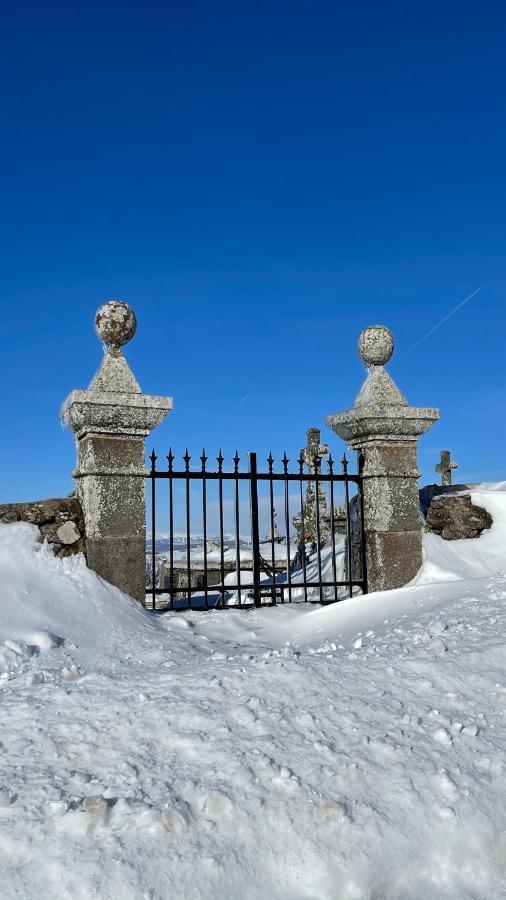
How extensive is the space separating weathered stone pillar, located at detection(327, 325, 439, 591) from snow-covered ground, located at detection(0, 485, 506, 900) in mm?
3025

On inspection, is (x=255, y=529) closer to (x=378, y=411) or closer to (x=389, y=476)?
(x=389, y=476)

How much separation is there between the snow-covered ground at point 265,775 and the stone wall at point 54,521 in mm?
1795

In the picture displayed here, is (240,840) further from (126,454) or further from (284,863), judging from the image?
(126,454)

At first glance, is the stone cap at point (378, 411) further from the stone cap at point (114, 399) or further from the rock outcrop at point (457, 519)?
the stone cap at point (114, 399)

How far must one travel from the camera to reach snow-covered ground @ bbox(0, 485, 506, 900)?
245 cm

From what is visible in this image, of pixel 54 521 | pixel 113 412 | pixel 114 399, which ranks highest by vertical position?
pixel 114 399

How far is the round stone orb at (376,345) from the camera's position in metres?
8.11

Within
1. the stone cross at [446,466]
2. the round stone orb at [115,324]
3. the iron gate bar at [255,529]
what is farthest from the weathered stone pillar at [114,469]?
the stone cross at [446,466]

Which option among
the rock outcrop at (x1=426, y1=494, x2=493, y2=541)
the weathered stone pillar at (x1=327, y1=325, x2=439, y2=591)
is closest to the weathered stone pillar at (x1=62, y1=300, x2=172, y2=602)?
the weathered stone pillar at (x1=327, y1=325, x2=439, y2=591)

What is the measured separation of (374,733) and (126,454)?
4.08 metres

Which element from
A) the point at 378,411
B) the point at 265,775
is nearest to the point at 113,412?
the point at 378,411

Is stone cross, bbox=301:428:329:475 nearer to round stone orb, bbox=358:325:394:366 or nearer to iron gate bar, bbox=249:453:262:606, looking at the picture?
round stone orb, bbox=358:325:394:366

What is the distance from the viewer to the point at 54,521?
652cm

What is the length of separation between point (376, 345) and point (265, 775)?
6.00 m
